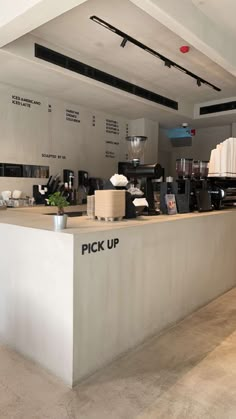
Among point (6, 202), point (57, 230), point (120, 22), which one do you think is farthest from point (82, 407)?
point (120, 22)

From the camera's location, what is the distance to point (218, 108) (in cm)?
584

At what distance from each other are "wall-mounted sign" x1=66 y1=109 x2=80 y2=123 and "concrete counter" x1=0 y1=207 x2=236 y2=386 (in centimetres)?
310

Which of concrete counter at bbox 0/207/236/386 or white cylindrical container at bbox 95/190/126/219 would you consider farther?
white cylindrical container at bbox 95/190/126/219

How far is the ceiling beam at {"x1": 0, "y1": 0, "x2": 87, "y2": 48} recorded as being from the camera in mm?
2283

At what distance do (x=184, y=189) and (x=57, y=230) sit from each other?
1714 mm

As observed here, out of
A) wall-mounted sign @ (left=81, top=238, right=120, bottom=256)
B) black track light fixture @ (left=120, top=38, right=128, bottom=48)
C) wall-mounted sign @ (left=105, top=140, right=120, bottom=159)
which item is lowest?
wall-mounted sign @ (left=81, top=238, right=120, bottom=256)

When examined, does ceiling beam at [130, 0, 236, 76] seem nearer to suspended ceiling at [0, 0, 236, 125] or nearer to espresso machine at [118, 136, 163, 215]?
suspended ceiling at [0, 0, 236, 125]

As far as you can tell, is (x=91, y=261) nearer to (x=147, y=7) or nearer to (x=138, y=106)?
(x=147, y=7)

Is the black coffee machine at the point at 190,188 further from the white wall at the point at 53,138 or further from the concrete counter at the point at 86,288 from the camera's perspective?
the white wall at the point at 53,138

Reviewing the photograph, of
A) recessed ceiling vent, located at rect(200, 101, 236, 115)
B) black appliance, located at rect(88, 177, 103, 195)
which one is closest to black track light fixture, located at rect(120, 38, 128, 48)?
black appliance, located at rect(88, 177, 103, 195)

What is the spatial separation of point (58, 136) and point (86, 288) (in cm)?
352

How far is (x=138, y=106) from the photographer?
526 centimetres

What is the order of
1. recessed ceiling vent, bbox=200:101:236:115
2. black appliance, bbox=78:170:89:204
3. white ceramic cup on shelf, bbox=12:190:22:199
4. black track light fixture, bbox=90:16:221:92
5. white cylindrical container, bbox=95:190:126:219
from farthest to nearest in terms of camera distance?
1. recessed ceiling vent, bbox=200:101:236:115
2. black appliance, bbox=78:170:89:204
3. white ceramic cup on shelf, bbox=12:190:22:199
4. black track light fixture, bbox=90:16:221:92
5. white cylindrical container, bbox=95:190:126:219

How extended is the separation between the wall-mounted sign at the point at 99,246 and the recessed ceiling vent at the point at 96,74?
2461 mm
